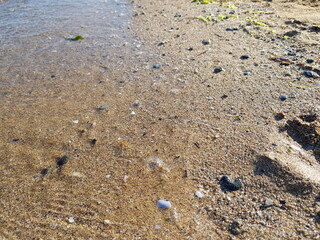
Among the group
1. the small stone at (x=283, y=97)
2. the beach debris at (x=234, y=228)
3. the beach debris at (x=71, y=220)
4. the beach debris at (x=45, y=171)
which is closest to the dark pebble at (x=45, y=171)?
the beach debris at (x=45, y=171)

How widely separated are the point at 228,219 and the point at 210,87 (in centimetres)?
246

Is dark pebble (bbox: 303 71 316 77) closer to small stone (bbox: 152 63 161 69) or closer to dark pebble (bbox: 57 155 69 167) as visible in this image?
small stone (bbox: 152 63 161 69)

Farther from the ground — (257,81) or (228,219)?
(257,81)

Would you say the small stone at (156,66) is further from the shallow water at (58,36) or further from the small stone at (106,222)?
the small stone at (106,222)

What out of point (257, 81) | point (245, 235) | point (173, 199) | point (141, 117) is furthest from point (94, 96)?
point (245, 235)

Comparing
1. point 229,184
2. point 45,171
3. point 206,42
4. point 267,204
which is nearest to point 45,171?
point 45,171

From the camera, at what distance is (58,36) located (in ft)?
22.2

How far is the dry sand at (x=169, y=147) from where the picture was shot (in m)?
2.49

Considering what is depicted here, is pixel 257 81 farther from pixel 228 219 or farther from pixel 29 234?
pixel 29 234

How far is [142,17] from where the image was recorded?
8.13 metres

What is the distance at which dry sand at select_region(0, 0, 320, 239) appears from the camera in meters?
2.49

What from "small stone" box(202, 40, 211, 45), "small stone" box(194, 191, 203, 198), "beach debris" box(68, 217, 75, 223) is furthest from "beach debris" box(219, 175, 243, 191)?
"small stone" box(202, 40, 211, 45)

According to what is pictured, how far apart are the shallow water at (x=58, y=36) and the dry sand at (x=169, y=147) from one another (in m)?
0.41

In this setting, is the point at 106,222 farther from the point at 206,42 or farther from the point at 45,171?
the point at 206,42
